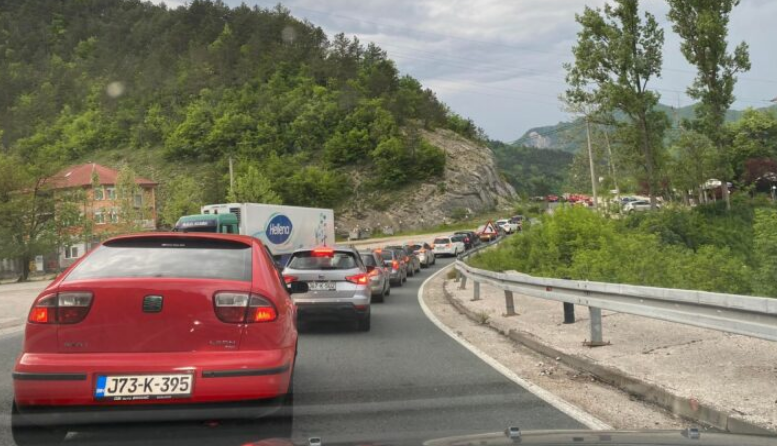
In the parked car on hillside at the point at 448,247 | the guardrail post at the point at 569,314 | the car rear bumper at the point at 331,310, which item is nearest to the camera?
the guardrail post at the point at 569,314

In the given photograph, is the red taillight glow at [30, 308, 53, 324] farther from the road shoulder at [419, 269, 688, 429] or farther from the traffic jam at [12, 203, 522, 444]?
the road shoulder at [419, 269, 688, 429]

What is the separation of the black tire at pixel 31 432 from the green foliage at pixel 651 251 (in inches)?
515

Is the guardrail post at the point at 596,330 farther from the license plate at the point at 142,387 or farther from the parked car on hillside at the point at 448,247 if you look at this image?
the parked car on hillside at the point at 448,247

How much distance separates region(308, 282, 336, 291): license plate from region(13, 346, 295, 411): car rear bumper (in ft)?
23.9

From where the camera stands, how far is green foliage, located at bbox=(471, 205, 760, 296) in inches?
626

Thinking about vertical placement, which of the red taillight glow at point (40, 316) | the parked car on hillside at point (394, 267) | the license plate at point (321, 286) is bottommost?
the parked car on hillside at point (394, 267)

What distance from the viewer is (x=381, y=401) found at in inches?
255

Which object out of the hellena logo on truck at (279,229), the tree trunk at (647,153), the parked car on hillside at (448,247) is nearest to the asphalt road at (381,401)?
the hellena logo on truck at (279,229)

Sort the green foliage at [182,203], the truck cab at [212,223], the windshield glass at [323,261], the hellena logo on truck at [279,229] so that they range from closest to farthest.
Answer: the windshield glass at [323,261] → the truck cab at [212,223] → the hellena logo on truck at [279,229] → the green foliage at [182,203]

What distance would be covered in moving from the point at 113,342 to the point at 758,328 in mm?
4880

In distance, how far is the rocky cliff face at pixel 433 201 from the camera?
310 feet

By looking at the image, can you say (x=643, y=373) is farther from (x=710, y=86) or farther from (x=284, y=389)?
(x=710, y=86)

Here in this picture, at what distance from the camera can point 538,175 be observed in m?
186

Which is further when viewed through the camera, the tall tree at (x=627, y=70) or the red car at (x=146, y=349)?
the tall tree at (x=627, y=70)
